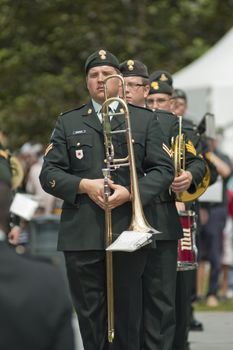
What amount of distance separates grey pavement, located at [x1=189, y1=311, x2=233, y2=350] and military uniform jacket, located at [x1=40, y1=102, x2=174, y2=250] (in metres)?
3.18

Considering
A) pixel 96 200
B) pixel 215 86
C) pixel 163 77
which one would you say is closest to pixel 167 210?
pixel 96 200

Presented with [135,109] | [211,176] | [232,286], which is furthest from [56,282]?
[232,286]

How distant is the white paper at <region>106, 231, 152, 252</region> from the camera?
295 inches

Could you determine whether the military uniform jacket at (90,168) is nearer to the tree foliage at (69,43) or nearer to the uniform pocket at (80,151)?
the uniform pocket at (80,151)

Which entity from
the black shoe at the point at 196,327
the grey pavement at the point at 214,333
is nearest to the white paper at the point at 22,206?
the grey pavement at the point at 214,333

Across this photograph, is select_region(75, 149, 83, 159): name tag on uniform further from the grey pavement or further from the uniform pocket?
the grey pavement

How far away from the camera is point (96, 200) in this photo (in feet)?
25.9

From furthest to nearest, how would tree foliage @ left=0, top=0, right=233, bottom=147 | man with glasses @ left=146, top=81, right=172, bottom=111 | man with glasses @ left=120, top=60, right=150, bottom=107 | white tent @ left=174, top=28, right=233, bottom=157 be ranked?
tree foliage @ left=0, top=0, right=233, bottom=147 → white tent @ left=174, top=28, right=233, bottom=157 → man with glasses @ left=146, top=81, right=172, bottom=111 → man with glasses @ left=120, top=60, right=150, bottom=107

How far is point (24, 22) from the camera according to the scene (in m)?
23.9

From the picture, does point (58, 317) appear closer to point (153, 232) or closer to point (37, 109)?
point (153, 232)

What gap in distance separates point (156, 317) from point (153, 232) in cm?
87

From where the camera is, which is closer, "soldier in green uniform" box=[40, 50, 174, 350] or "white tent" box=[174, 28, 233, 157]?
"soldier in green uniform" box=[40, 50, 174, 350]

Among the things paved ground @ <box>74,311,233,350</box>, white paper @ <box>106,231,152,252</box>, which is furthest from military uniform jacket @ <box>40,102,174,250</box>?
paved ground @ <box>74,311,233,350</box>

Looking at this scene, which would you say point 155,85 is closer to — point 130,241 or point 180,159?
point 180,159
